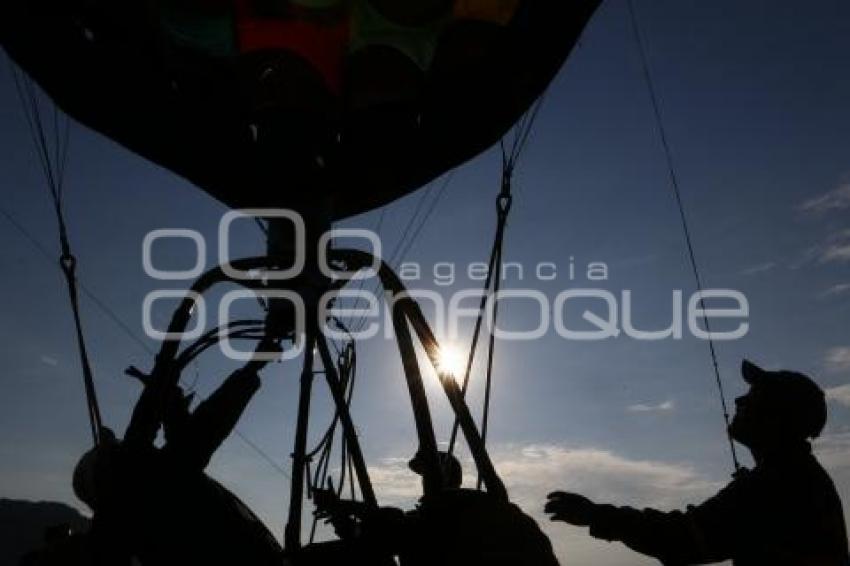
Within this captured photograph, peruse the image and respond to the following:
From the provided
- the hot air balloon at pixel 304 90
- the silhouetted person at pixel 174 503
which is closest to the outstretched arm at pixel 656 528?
the hot air balloon at pixel 304 90

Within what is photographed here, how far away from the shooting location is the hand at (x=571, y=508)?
101 inches

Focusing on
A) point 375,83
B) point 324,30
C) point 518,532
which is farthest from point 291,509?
point 324,30

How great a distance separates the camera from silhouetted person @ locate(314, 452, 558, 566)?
270cm

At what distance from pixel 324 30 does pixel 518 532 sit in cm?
352

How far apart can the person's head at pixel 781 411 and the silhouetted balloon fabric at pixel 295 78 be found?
2727 mm

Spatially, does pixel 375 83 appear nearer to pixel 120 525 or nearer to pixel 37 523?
pixel 120 525

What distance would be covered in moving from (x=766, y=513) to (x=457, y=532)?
128 cm

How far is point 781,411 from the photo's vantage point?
2727mm

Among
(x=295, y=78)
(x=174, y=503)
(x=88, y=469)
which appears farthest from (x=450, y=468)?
(x=295, y=78)

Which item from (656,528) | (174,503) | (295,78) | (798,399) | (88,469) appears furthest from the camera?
(295,78)

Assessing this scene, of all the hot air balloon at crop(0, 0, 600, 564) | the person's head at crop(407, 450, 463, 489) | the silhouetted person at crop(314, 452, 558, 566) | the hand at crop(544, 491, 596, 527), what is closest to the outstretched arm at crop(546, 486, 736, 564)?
the hand at crop(544, 491, 596, 527)

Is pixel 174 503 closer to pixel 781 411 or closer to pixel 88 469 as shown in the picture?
pixel 88 469

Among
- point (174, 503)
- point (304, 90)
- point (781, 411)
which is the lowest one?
point (174, 503)

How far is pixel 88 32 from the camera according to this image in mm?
4074
